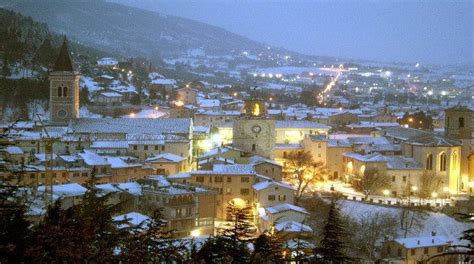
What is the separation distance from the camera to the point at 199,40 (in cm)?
18125

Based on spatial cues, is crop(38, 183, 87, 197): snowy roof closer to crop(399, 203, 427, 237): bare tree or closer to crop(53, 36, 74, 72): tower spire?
crop(399, 203, 427, 237): bare tree

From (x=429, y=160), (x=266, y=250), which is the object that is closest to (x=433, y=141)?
(x=429, y=160)

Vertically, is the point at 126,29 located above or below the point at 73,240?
above

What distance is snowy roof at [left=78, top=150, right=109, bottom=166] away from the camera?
28.3 m

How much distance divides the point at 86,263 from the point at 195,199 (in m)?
→ 16.2

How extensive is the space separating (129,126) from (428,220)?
14.6 meters

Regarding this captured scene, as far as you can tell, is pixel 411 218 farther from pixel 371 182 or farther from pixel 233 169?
pixel 233 169

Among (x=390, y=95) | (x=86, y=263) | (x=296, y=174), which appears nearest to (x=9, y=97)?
(x=296, y=174)

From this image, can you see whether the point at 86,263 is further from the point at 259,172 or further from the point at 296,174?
the point at 296,174

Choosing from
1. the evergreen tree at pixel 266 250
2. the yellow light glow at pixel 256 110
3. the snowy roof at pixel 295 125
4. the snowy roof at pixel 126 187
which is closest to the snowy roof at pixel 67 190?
the snowy roof at pixel 126 187

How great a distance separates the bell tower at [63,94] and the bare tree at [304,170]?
11.5m

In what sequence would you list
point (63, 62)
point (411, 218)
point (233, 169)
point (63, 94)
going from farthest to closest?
point (63, 62) → point (63, 94) → point (233, 169) → point (411, 218)

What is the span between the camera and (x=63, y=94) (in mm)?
37312

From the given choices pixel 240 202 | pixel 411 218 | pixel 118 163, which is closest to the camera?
pixel 240 202
